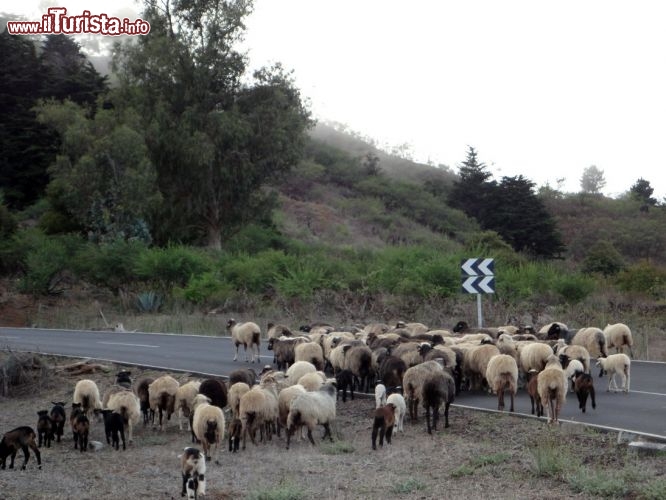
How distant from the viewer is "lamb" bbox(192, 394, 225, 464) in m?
14.5

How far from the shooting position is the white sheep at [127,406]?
54.3ft

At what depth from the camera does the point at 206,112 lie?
5353cm

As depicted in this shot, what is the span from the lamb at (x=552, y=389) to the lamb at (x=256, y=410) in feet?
15.1

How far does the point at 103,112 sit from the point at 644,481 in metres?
44.3

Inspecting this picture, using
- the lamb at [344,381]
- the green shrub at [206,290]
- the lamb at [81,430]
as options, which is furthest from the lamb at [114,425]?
the green shrub at [206,290]

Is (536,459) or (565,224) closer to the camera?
(536,459)

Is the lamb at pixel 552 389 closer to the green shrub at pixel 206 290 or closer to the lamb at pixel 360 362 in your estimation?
the lamb at pixel 360 362

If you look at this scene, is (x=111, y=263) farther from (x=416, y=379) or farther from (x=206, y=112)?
(x=416, y=379)

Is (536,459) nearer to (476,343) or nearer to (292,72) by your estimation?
(476,343)

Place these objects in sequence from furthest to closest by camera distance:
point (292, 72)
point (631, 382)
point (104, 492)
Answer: point (292, 72)
point (631, 382)
point (104, 492)

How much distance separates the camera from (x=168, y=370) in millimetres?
23531

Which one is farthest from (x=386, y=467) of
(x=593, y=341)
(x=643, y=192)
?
(x=643, y=192)

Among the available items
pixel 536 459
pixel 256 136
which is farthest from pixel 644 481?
pixel 256 136

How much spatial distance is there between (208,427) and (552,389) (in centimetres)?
569
